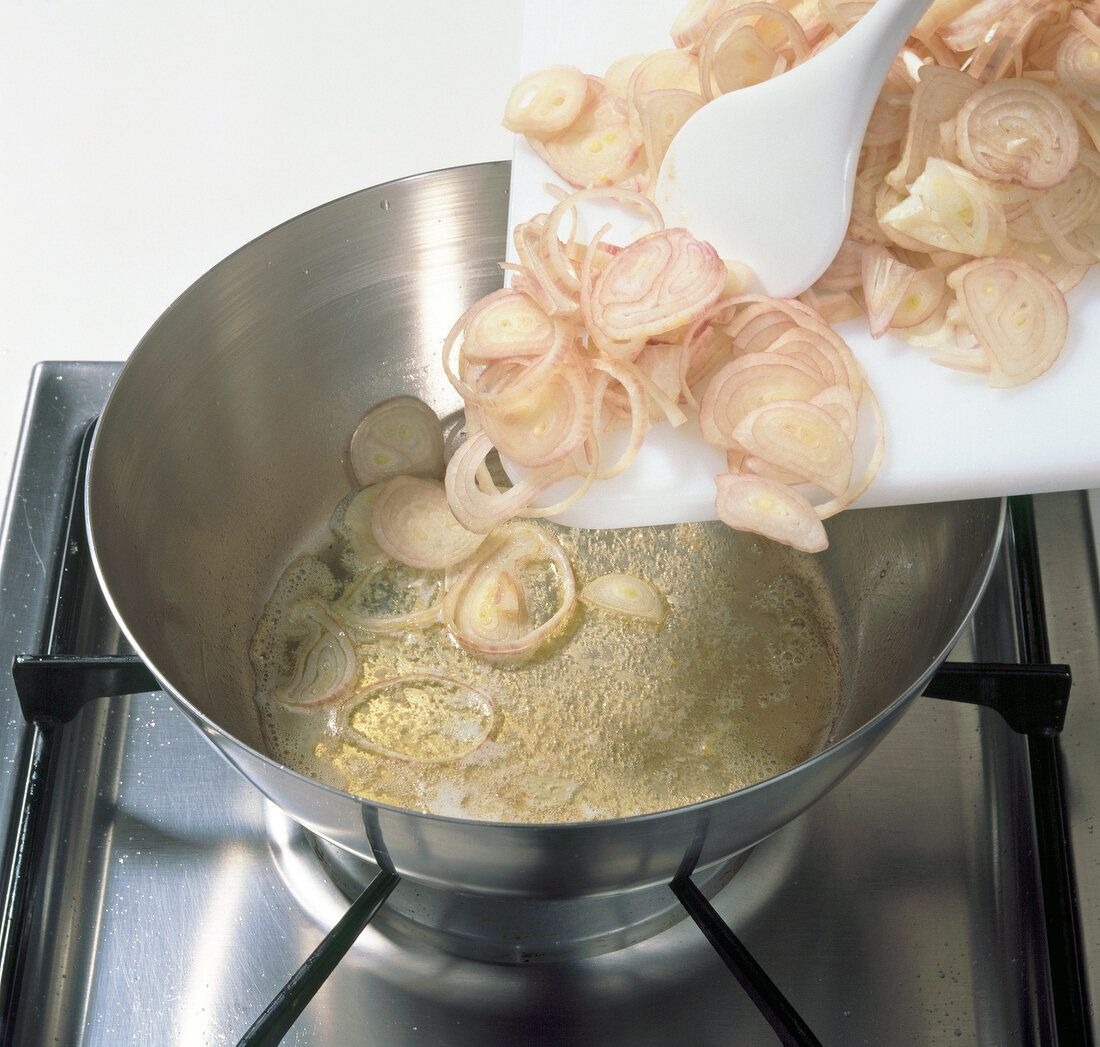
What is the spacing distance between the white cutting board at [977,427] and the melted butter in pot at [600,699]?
0.17 m

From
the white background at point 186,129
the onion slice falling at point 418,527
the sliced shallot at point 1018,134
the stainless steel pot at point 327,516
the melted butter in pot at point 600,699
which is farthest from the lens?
the white background at point 186,129

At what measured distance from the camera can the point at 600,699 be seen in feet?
2.44

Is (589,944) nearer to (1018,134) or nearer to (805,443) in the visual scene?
(805,443)

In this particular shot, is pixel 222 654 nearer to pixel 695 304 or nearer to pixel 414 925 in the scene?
pixel 414 925

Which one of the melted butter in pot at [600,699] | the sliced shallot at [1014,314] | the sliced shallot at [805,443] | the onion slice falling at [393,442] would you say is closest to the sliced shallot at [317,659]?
the melted butter in pot at [600,699]

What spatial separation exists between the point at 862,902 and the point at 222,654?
434 millimetres

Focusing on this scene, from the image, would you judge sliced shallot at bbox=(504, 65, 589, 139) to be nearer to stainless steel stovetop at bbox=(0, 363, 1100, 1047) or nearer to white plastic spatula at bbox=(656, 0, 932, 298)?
white plastic spatula at bbox=(656, 0, 932, 298)

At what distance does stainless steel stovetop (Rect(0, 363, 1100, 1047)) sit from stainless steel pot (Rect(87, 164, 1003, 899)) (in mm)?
63

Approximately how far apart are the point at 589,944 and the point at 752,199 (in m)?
0.43

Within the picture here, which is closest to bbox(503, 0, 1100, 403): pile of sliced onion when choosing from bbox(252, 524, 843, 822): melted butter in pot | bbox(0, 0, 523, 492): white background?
bbox(252, 524, 843, 822): melted butter in pot

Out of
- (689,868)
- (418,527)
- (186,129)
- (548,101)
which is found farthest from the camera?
(186,129)

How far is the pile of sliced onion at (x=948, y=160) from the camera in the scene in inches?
23.0

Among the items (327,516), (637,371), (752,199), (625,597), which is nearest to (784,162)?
(752,199)

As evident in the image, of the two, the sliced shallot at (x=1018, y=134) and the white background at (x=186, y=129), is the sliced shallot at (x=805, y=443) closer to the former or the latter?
the sliced shallot at (x=1018, y=134)
